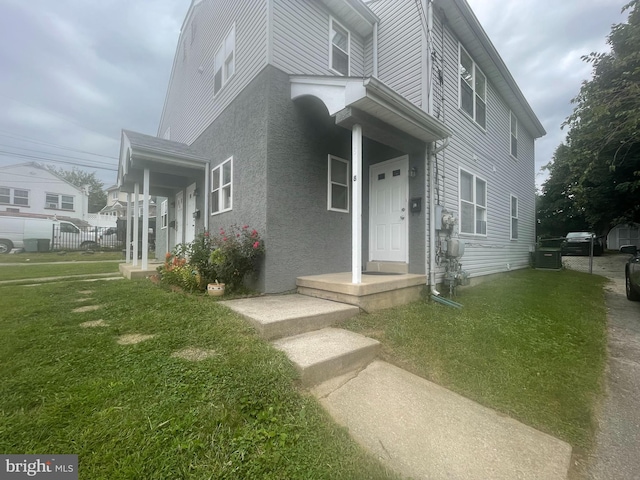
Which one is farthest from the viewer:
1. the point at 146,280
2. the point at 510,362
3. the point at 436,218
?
the point at 146,280

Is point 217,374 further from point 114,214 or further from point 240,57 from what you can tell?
point 114,214

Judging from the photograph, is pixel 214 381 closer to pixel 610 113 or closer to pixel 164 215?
pixel 610 113

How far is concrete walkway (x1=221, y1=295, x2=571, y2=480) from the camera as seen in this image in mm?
1567

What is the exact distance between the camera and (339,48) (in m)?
6.21

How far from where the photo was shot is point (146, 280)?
6.23m

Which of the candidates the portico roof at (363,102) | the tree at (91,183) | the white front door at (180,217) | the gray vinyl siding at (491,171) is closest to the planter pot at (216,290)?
the portico roof at (363,102)

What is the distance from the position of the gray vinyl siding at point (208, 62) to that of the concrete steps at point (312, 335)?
422 cm

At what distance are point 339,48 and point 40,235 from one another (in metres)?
18.4

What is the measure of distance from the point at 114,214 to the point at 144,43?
24.0 meters

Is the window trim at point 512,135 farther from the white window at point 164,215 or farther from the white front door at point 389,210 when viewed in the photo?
the white window at point 164,215

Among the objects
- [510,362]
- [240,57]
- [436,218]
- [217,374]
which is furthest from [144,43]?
[510,362]

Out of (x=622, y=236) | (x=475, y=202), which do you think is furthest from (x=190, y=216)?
(x=622, y=236)

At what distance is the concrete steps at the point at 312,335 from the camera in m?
2.31

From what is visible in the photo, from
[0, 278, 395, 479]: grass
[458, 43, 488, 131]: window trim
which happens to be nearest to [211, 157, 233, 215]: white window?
[0, 278, 395, 479]: grass
